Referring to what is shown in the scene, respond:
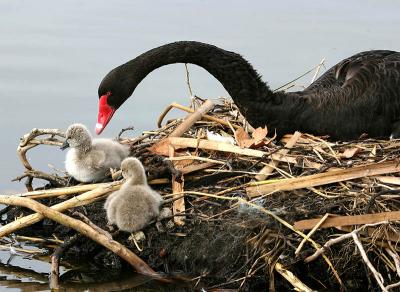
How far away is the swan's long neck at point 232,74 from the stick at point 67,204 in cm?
77

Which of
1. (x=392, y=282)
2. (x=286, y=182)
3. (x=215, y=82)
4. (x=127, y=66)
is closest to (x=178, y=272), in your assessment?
(x=286, y=182)

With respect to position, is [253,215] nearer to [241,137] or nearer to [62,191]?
[241,137]

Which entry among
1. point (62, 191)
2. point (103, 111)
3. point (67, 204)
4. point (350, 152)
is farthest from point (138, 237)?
point (350, 152)

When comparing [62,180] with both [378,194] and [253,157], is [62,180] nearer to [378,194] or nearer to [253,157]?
[253,157]

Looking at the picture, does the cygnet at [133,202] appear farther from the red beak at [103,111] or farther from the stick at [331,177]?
the red beak at [103,111]

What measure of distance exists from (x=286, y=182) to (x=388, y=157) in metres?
0.54

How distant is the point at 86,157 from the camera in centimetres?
550

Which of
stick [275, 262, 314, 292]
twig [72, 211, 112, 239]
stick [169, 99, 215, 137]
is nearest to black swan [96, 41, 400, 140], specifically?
stick [169, 99, 215, 137]

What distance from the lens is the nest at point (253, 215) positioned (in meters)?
4.69

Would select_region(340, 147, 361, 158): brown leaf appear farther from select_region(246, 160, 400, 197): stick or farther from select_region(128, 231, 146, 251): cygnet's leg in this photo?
select_region(128, 231, 146, 251): cygnet's leg

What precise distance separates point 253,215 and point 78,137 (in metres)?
1.19

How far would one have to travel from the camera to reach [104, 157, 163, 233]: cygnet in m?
4.98

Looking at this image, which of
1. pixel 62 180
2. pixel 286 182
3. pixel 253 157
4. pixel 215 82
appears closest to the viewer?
pixel 286 182

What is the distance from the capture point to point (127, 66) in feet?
19.2
